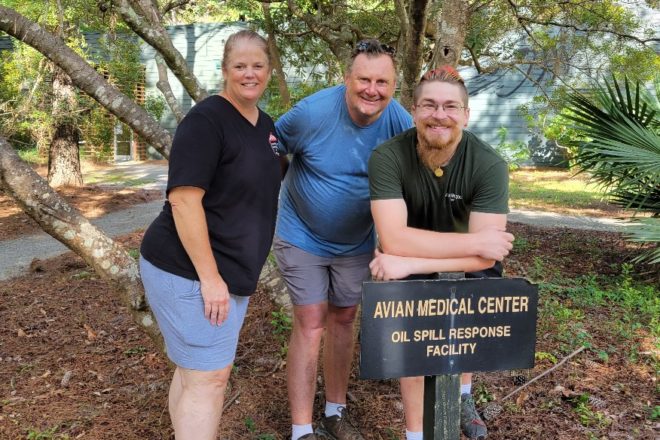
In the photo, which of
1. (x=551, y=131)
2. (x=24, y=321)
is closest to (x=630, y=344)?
(x=24, y=321)

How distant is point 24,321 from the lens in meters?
4.93

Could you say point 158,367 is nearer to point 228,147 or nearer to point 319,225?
point 319,225

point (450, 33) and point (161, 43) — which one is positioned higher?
point (450, 33)

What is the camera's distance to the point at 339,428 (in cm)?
323

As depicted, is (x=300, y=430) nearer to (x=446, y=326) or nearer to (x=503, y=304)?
(x=446, y=326)

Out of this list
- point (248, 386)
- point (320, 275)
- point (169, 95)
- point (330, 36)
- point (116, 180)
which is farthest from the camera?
point (116, 180)

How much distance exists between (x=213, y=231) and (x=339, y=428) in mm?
1497

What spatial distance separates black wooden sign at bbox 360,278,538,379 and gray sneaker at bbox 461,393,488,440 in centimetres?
114

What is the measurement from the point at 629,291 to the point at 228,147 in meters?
4.49

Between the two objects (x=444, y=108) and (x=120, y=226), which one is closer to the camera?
(x=444, y=108)

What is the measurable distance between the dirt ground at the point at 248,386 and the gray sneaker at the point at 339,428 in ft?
0.52

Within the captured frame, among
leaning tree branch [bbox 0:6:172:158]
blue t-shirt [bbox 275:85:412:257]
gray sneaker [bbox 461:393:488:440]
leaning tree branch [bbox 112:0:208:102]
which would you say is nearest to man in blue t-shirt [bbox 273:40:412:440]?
blue t-shirt [bbox 275:85:412:257]

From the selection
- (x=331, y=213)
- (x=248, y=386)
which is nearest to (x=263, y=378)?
(x=248, y=386)

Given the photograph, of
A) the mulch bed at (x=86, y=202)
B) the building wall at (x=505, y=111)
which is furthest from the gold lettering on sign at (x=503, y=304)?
the building wall at (x=505, y=111)
